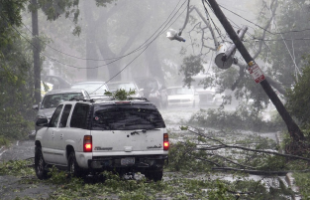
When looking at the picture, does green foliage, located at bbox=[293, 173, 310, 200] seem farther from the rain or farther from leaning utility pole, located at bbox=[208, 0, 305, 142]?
leaning utility pole, located at bbox=[208, 0, 305, 142]

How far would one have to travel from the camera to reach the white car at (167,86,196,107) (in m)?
44.2

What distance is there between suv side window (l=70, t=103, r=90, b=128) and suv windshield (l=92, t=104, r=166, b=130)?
266 mm

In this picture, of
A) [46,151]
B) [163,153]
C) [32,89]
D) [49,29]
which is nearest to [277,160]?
[163,153]

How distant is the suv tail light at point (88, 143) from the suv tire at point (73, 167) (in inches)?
18.4

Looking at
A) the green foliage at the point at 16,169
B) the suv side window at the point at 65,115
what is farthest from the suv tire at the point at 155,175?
the green foliage at the point at 16,169

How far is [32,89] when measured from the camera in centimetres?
2434

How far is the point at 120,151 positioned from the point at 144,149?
1.53ft

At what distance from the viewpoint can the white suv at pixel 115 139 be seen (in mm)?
10031

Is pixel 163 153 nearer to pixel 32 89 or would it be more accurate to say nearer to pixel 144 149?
pixel 144 149

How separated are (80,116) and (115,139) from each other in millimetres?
980

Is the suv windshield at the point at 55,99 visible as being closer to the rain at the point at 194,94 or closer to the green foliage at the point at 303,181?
the rain at the point at 194,94

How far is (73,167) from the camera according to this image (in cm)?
1050

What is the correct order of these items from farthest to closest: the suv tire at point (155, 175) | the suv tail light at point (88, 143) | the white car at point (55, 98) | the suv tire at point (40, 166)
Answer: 1. the white car at point (55, 98)
2. the suv tire at point (40, 166)
3. the suv tire at point (155, 175)
4. the suv tail light at point (88, 143)

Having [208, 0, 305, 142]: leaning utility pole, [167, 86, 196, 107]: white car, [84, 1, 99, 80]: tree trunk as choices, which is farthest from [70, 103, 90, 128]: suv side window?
[167, 86, 196, 107]: white car
